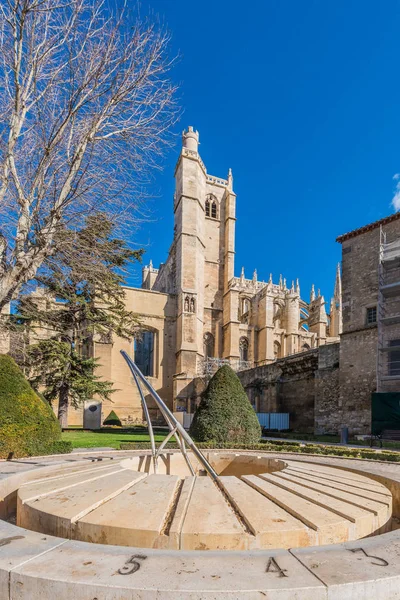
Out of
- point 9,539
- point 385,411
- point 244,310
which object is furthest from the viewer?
point 244,310

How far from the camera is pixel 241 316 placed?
41344mm

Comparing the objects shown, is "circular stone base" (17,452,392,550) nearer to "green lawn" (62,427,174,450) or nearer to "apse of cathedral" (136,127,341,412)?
"green lawn" (62,427,174,450)

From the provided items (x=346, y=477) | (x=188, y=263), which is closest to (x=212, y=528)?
(x=346, y=477)

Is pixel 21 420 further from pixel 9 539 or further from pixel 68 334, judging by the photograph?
pixel 68 334

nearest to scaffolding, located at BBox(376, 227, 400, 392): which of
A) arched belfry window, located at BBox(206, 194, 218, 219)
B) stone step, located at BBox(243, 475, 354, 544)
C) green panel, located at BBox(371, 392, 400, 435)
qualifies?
green panel, located at BBox(371, 392, 400, 435)

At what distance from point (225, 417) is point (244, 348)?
91.1ft

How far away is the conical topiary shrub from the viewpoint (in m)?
10.2

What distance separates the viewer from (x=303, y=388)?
2189 centimetres

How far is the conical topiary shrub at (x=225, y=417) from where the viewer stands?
10239 millimetres

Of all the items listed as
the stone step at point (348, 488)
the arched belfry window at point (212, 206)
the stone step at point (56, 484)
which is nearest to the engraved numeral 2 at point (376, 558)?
the stone step at point (348, 488)

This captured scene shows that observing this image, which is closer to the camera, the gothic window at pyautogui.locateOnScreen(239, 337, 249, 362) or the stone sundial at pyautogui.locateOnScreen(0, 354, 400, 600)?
the stone sundial at pyautogui.locateOnScreen(0, 354, 400, 600)

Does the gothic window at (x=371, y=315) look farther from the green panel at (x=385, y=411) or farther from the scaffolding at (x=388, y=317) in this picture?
the green panel at (x=385, y=411)

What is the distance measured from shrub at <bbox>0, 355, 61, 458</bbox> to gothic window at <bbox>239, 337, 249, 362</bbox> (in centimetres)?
2999

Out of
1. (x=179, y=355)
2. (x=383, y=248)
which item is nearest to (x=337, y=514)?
(x=383, y=248)
